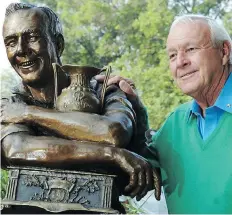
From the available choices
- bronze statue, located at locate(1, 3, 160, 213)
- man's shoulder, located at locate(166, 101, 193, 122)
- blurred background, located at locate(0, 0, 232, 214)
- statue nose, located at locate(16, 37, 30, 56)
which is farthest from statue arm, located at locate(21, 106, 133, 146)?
blurred background, located at locate(0, 0, 232, 214)

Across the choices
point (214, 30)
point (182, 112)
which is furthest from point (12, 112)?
point (214, 30)

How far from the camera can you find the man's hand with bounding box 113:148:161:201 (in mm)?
1331

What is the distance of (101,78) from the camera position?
5.63ft

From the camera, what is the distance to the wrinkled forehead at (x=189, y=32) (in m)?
1.69

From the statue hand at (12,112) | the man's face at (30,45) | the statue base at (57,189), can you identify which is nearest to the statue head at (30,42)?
the man's face at (30,45)

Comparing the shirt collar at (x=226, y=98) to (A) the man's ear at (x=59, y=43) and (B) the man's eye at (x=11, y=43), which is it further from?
(B) the man's eye at (x=11, y=43)

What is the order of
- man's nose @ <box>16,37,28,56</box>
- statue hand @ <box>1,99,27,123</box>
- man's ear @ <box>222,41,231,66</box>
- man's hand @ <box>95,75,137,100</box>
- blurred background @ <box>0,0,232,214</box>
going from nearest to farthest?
statue hand @ <box>1,99,27,123</box>, man's nose @ <box>16,37,28,56</box>, man's hand @ <box>95,75,137,100</box>, man's ear @ <box>222,41,231,66</box>, blurred background @ <box>0,0,232,214</box>

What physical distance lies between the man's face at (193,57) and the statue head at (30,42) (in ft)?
1.59

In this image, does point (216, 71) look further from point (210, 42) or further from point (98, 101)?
point (98, 101)

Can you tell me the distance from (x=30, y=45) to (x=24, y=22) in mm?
87

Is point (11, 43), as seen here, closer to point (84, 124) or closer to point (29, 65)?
point (29, 65)

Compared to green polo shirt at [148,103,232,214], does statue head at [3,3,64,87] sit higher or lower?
higher

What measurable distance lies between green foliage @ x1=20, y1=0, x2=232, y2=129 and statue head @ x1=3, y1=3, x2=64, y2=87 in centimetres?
509

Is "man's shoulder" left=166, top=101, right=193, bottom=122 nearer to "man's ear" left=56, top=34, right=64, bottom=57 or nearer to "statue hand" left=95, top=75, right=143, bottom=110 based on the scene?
"statue hand" left=95, top=75, right=143, bottom=110
